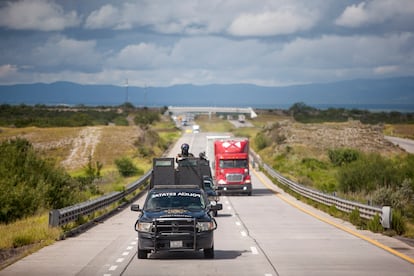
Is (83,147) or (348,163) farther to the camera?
(83,147)

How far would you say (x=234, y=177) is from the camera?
53062 millimetres

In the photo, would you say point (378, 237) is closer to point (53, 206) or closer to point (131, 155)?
point (53, 206)

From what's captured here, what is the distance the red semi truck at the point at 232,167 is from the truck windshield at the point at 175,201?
33296 mm

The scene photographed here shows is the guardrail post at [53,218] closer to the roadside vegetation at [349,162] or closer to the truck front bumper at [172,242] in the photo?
the truck front bumper at [172,242]

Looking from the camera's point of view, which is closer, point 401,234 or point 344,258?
point 344,258

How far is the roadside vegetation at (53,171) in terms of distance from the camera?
2640 cm

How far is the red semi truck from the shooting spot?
174ft

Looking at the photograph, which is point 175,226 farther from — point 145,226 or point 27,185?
point 27,185

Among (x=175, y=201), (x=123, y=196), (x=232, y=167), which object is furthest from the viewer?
(x=232, y=167)

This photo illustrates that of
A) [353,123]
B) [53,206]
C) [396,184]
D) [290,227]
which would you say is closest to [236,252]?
[290,227]

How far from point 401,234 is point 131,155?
81261 mm

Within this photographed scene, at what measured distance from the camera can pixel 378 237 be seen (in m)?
24.6

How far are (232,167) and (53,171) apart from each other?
43.5ft

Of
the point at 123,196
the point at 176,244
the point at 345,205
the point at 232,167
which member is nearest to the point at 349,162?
the point at 232,167
